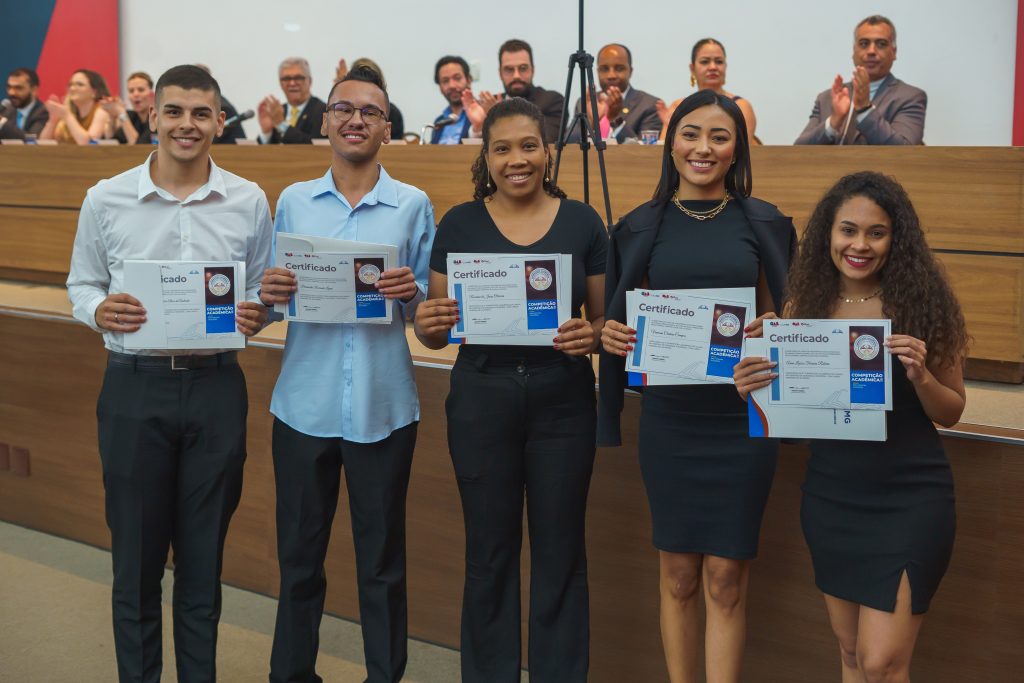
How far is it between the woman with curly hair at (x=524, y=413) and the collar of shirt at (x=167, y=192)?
562 mm

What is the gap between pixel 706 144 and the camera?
214 centimetres

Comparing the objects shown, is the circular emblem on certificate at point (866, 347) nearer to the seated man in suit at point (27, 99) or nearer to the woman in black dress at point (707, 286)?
the woman in black dress at point (707, 286)

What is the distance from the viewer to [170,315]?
2.33 metres

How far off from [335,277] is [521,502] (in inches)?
26.2

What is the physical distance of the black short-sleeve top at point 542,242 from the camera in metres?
2.26

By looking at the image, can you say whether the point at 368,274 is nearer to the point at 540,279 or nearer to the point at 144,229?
the point at 540,279

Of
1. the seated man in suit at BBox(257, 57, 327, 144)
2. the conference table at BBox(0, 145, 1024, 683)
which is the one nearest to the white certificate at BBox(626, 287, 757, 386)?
the conference table at BBox(0, 145, 1024, 683)

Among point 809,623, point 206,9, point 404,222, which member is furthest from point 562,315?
point 206,9

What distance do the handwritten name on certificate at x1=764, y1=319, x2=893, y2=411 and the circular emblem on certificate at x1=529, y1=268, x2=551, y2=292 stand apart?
48cm

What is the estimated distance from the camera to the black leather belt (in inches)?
94.7

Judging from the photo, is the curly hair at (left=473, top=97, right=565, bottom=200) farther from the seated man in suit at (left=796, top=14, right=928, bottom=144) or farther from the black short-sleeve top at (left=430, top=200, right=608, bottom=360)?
the seated man in suit at (left=796, top=14, right=928, bottom=144)

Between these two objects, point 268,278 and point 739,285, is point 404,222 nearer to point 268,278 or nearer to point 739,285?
point 268,278

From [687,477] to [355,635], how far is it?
154cm

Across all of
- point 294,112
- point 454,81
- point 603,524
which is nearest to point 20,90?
point 294,112
